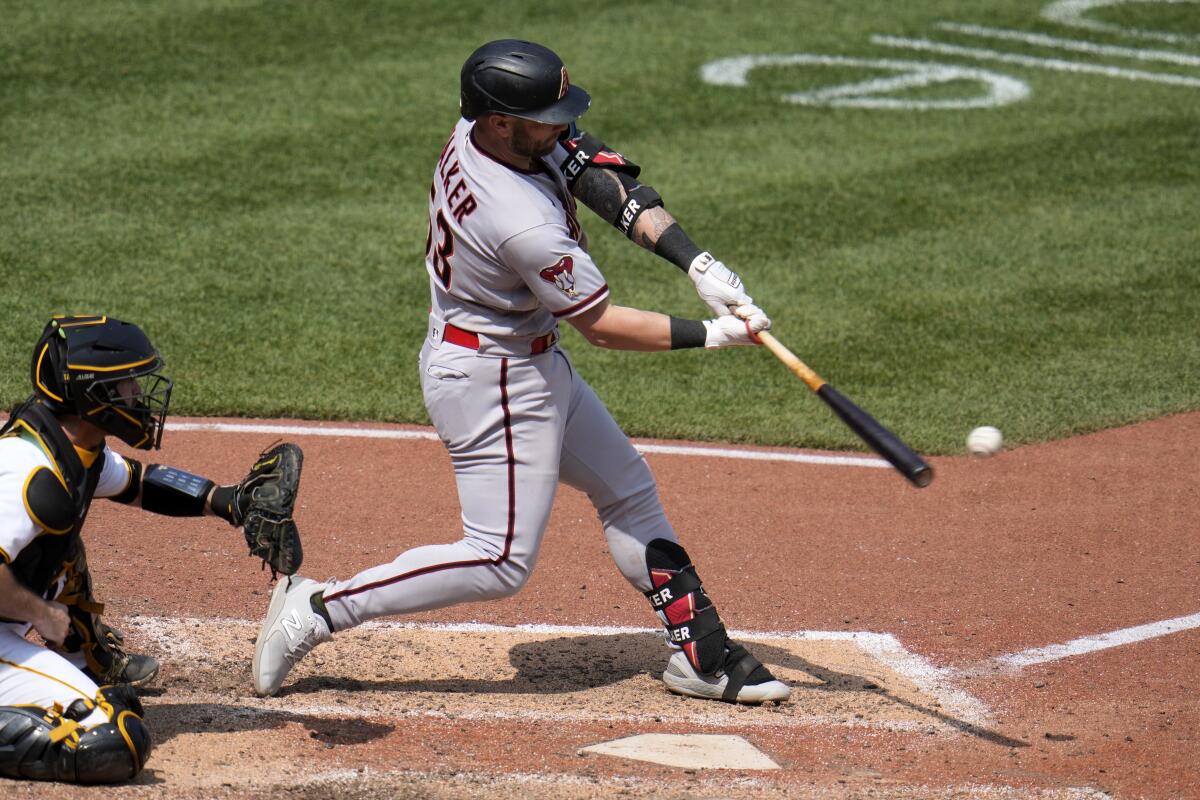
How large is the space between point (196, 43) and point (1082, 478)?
875cm

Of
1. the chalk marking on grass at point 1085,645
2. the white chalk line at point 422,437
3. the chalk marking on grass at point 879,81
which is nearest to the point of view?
the chalk marking on grass at point 1085,645

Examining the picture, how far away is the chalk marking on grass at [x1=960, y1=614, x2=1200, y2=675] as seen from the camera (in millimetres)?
4891

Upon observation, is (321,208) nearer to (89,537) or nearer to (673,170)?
(673,170)

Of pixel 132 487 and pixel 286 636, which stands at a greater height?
pixel 132 487

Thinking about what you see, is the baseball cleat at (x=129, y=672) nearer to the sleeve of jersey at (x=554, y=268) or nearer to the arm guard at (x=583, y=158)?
the sleeve of jersey at (x=554, y=268)

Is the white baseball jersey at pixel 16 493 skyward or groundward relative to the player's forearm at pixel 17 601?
skyward

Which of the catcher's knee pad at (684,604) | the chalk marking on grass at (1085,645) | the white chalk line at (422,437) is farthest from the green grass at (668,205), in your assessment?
the catcher's knee pad at (684,604)

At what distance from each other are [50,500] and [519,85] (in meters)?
1.65

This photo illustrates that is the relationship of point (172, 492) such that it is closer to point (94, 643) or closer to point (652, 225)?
point (94, 643)

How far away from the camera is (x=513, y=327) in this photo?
4.23 m

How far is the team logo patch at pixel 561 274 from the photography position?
401 cm

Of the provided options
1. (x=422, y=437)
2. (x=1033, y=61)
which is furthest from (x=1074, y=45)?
(x=422, y=437)

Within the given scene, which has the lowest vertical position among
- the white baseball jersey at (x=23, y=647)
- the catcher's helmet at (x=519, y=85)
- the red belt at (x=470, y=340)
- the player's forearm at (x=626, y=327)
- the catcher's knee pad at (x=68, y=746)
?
the catcher's knee pad at (x=68, y=746)

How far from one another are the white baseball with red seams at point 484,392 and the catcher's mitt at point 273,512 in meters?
0.19
